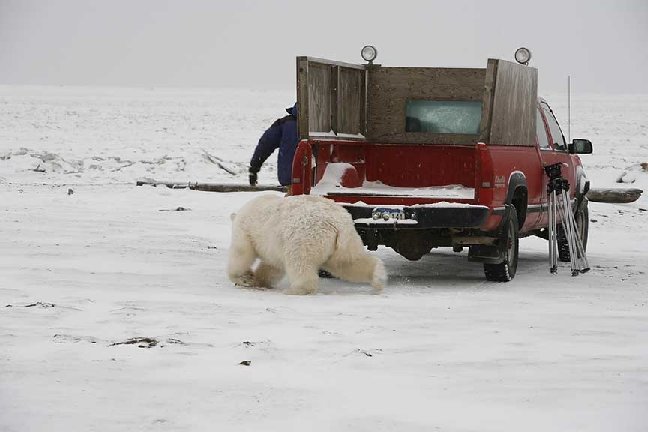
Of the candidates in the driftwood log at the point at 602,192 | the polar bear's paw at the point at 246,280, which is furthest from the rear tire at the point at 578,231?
the driftwood log at the point at 602,192

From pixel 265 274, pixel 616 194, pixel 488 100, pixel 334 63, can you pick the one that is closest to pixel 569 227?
pixel 488 100

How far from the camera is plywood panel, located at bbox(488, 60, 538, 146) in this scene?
9719mm

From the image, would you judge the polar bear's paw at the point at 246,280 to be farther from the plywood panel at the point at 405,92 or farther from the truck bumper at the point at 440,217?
the plywood panel at the point at 405,92

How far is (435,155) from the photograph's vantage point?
37.9 ft

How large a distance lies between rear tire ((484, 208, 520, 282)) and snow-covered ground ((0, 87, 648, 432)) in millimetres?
133

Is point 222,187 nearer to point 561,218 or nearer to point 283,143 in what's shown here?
point 283,143

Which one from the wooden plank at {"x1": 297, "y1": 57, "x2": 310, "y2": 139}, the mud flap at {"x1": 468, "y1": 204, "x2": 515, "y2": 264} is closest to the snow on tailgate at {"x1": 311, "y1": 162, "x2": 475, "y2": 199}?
the mud flap at {"x1": 468, "y1": 204, "x2": 515, "y2": 264}

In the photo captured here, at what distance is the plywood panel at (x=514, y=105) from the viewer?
9.72 meters

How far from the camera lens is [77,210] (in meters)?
15.2

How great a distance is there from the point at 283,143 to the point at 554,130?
3.14 m

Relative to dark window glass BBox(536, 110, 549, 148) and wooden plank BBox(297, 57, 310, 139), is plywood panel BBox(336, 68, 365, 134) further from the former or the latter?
dark window glass BBox(536, 110, 549, 148)

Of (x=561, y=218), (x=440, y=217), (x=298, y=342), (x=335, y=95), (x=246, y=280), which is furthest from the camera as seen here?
(x=335, y=95)

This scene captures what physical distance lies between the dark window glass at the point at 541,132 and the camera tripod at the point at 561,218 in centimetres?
50

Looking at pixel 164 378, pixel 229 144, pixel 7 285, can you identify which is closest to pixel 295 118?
pixel 7 285
